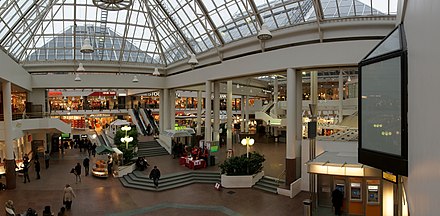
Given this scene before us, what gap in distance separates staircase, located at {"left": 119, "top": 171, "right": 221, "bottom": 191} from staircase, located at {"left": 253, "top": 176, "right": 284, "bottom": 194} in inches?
103

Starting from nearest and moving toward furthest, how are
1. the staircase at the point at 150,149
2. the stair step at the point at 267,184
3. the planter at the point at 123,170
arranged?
the stair step at the point at 267,184 → the planter at the point at 123,170 → the staircase at the point at 150,149

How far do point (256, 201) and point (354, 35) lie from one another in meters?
10.0

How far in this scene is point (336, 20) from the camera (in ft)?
53.4

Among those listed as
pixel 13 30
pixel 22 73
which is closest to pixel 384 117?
pixel 13 30

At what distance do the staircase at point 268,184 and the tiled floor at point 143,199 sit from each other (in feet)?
1.52

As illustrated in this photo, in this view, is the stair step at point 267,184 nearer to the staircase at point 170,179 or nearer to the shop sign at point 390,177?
the staircase at point 170,179

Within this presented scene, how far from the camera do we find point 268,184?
17.8 meters

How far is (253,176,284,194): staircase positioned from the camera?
17161 mm

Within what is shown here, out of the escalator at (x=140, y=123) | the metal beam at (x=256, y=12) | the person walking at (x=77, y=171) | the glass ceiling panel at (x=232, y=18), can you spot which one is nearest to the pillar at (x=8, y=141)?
the person walking at (x=77, y=171)

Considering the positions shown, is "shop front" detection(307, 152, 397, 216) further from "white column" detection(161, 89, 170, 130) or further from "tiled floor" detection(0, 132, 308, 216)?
"white column" detection(161, 89, 170, 130)

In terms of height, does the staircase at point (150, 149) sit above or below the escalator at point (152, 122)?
below

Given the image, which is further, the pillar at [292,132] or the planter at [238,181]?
the planter at [238,181]

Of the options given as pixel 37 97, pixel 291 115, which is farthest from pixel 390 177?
pixel 37 97

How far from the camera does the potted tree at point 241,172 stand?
17.9m
